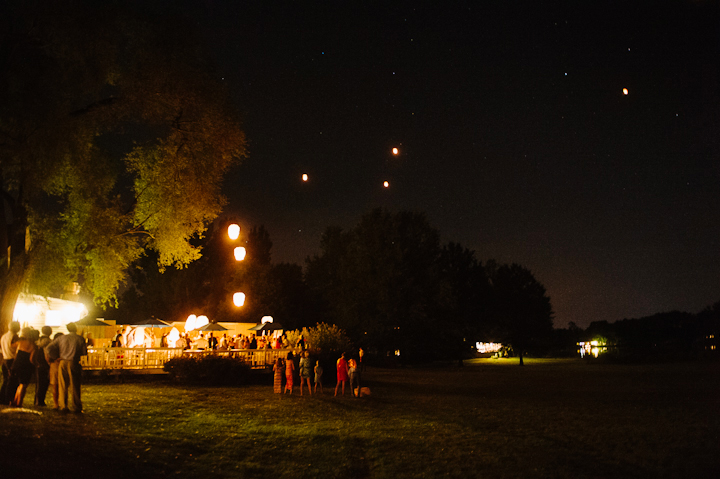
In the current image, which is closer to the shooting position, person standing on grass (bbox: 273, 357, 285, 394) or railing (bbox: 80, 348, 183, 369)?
person standing on grass (bbox: 273, 357, 285, 394)

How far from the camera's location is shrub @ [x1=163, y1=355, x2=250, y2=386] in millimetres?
21141

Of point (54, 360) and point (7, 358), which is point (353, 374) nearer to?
point (54, 360)

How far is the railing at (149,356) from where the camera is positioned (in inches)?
824

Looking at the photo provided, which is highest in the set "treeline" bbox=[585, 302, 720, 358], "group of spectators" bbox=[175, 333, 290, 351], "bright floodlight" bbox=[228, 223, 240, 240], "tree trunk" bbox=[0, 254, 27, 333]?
"bright floodlight" bbox=[228, 223, 240, 240]

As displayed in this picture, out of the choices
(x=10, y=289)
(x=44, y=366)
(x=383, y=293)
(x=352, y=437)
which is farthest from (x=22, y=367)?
(x=383, y=293)

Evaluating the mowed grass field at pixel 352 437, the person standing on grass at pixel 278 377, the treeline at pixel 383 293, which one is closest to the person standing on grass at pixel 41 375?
the mowed grass field at pixel 352 437

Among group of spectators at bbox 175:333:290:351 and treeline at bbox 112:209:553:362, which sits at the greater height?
treeline at bbox 112:209:553:362

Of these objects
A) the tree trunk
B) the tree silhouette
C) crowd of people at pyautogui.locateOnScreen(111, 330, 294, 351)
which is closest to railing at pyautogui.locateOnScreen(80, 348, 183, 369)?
crowd of people at pyautogui.locateOnScreen(111, 330, 294, 351)

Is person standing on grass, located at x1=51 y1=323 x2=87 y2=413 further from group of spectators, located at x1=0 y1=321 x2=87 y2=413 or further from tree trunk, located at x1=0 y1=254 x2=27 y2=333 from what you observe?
tree trunk, located at x1=0 y1=254 x2=27 y2=333

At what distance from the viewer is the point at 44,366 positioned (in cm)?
1191

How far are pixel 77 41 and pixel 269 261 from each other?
233 ft

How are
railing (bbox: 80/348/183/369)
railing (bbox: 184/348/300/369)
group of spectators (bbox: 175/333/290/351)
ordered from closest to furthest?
railing (bbox: 80/348/183/369) < railing (bbox: 184/348/300/369) < group of spectators (bbox: 175/333/290/351)

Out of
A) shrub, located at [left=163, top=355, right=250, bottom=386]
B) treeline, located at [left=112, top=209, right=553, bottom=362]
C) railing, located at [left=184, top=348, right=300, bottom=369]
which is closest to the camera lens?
shrub, located at [left=163, top=355, right=250, bottom=386]

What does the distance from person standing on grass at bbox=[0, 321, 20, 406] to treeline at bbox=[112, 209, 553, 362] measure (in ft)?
134
